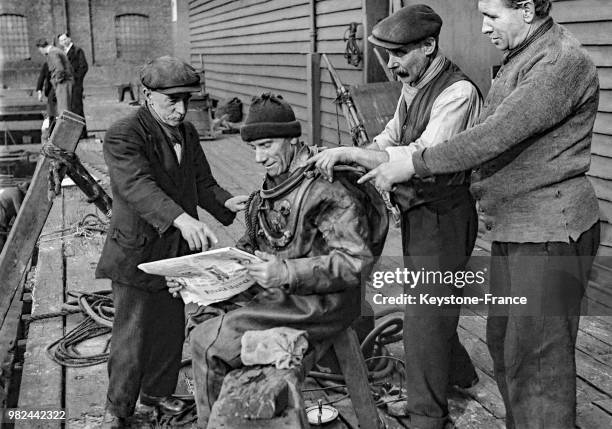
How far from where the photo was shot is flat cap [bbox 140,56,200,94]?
3.41 metres

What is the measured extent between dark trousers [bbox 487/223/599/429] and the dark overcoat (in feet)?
5.05

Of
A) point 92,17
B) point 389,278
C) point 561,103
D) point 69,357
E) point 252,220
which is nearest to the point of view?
point 561,103

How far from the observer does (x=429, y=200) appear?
330 cm

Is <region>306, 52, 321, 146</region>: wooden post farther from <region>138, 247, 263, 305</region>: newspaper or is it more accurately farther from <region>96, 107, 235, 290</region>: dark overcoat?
<region>138, 247, 263, 305</region>: newspaper

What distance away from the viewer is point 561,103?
2664 mm

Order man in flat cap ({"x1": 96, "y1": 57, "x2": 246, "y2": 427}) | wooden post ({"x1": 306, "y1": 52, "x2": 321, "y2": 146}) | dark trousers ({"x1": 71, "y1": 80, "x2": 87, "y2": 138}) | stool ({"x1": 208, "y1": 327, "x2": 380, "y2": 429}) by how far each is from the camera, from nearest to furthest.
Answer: stool ({"x1": 208, "y1": 327, "x2": 380, "y2": 429}), man in flat cap ({"x1": 96, "y1": 57, "x2": 246, "y2": 427}), wooden post ({"x1": 306, "y1": 52, "x2": 321, "y2": 146}), dark trousers ({"x1": 71, "y1": 80, "x2": 87, "y2": 138})

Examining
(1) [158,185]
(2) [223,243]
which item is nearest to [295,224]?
(1) [158,185]

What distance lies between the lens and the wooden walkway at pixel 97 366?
383 centimetres

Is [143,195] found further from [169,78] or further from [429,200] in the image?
[429,200]

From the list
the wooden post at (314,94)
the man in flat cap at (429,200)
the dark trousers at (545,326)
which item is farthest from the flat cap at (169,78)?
the wooden post at (314,94)

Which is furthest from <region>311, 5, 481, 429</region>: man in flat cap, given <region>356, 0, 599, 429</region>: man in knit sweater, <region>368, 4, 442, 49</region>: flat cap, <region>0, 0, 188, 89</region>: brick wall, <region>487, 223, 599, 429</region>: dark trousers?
<region>0, 0, 188, 89</region>: brick wall

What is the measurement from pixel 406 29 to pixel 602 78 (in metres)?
2.53

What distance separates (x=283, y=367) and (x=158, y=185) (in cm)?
132

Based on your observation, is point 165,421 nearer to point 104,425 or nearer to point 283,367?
point 104,425
